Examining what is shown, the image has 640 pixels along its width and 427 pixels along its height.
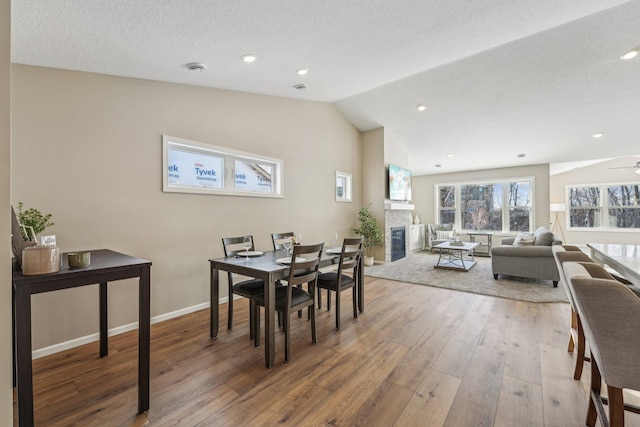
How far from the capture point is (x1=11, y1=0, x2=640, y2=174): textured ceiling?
1961 mm

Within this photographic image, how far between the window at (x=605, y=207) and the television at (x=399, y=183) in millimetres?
5461

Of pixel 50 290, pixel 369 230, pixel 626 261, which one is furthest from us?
pixel 369 230

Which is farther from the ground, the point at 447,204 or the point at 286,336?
the point at 447,204

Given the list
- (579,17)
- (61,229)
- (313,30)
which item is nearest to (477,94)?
(579,17)

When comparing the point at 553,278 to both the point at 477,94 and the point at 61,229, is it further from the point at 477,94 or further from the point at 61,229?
the point at 61,229

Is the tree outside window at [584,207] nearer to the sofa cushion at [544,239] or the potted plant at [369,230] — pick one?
the sofa cushion at [544,239]

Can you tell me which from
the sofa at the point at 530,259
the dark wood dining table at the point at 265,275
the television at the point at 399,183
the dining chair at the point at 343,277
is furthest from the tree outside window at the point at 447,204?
the dark wood dining table at the point at 265,275

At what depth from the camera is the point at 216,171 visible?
3.56m

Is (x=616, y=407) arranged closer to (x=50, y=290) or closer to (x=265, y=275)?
→ (x=265, y=275)

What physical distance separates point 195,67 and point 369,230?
4.23 meters

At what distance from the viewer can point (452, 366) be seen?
6.77ft

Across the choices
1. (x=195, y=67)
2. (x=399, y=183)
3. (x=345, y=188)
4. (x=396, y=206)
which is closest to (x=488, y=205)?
(x=399, y=183)

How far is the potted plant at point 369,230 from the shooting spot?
5730mm

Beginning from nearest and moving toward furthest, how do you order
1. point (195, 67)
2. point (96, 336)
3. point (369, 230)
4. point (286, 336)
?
point (286, 336)
point (96, 336)
point (195, 67)
point (369, 230)
